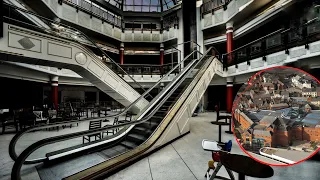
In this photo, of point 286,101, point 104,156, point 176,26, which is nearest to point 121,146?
point 104,156

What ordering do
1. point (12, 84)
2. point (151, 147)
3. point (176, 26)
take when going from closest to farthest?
point (151, 147)
point (12, 84)
point (176, 26)

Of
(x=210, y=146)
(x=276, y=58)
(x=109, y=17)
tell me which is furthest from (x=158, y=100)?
(x=109, y=17)

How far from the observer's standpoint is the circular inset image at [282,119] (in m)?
1.34

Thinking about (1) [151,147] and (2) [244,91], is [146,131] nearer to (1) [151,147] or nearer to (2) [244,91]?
(1) [151,147]

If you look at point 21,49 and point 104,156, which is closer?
point 104,156

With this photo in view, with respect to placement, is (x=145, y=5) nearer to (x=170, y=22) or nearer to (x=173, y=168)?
(x=170, y=22)

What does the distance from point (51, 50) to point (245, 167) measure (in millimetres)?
6177

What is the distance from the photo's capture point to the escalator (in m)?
4.28

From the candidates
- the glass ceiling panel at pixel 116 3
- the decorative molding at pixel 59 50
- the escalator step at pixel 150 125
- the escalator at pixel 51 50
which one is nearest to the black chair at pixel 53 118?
the escalator at pixel 51 50

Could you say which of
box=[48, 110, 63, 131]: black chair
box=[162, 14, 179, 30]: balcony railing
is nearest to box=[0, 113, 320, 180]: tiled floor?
box=[48, 110, 63, 131]: black chair

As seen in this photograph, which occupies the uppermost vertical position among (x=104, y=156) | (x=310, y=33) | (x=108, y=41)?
(x=108, y=41)

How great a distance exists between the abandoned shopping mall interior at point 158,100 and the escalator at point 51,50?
3cm

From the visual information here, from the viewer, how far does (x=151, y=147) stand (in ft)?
11.3

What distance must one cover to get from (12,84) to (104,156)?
9.79m
